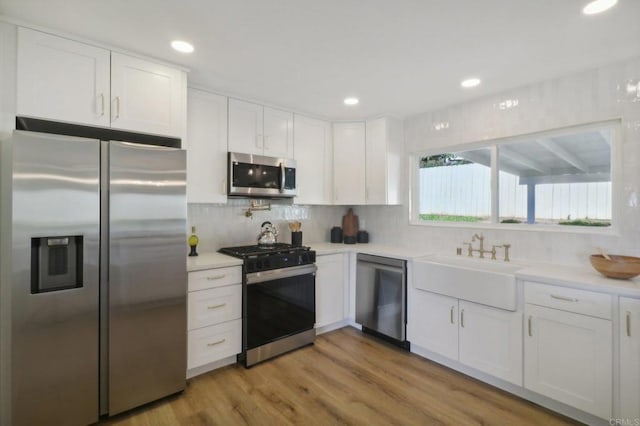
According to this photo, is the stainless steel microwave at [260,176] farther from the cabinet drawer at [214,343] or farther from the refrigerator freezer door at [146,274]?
the cabinet drawer at [214,343]

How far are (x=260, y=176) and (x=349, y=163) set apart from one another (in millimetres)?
1177

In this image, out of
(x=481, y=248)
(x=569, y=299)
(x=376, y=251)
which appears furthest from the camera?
(x=376, y=251)

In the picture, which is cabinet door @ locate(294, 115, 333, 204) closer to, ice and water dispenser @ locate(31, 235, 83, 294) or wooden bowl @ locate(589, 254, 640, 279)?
ice and water dispenser @ locate(31, 235, 83, 294)

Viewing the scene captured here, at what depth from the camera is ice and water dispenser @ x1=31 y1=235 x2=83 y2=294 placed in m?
1.76

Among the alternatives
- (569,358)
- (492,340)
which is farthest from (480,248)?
(569,358)

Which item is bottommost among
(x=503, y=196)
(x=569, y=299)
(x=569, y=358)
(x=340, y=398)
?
(x=340, y=398)

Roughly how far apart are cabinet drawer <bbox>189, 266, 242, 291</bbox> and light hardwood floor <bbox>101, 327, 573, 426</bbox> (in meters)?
0.75

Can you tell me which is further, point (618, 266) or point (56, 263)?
point (618, 266)

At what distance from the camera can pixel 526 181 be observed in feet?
9.40

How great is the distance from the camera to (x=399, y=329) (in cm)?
302

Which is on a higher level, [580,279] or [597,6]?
[597,6]

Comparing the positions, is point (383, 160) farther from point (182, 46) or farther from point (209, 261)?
point (182, 46)

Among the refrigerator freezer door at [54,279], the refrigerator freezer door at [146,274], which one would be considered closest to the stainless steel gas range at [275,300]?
the refrigerator freezer door at [146,274]

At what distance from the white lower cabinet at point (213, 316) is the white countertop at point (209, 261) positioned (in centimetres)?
4
